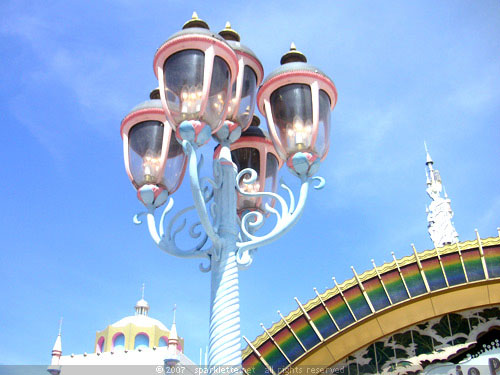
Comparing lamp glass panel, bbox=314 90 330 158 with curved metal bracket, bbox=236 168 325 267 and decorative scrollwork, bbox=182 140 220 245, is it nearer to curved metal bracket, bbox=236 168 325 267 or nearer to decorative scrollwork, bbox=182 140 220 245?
curved metal bracket, bbox=236 168 325 267

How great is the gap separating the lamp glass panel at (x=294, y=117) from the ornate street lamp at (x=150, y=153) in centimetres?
120

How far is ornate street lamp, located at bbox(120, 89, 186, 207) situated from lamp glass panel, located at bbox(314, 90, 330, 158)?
1583mm

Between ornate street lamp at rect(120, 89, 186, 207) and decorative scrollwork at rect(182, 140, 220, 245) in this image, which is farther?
ornate street lamp at rect(120, 89, 186, 207)

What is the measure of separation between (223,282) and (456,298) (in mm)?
5781

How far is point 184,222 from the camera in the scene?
5.98 meters

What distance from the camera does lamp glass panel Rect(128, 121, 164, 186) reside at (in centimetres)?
630

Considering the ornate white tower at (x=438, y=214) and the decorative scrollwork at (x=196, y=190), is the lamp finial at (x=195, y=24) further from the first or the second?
the ornate white tower at (x=438, y=214)

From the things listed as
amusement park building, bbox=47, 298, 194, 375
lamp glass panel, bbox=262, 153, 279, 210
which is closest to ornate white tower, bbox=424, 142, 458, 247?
amusement park building, bbox=47, 298, 194, 375

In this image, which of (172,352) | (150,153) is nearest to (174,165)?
(150,153)

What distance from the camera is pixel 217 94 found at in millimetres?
5707

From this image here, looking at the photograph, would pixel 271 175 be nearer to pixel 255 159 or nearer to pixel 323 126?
pixel 255 159

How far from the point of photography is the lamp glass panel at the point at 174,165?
21.1 ft

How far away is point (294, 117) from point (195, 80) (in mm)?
1134

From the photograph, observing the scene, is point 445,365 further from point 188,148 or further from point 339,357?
point 188,148
